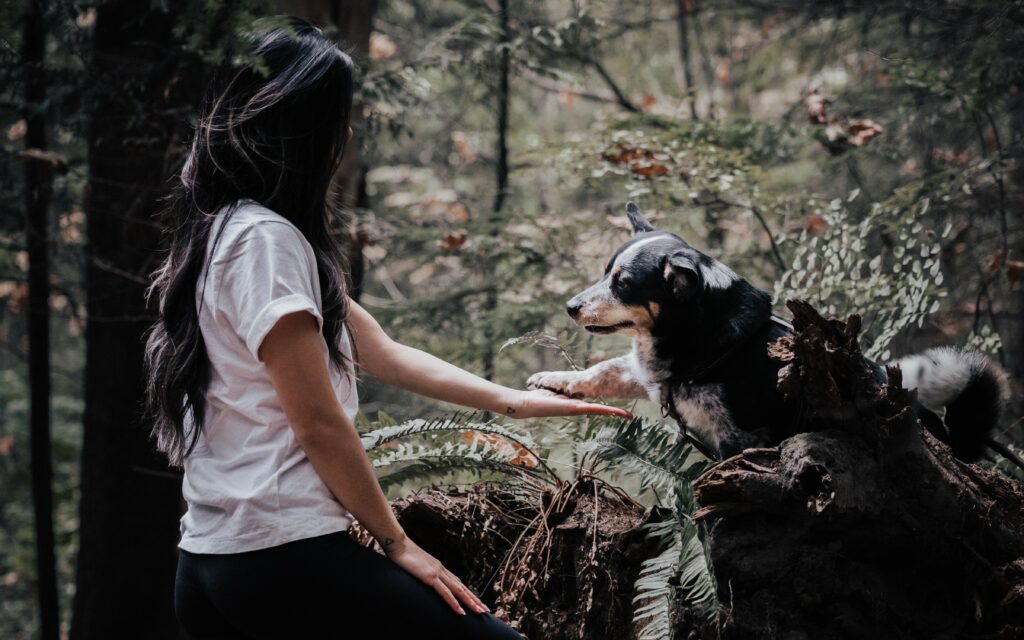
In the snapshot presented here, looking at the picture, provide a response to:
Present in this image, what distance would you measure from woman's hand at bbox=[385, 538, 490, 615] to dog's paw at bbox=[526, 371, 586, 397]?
3.31 feet

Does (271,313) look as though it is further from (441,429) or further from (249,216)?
(441,429)

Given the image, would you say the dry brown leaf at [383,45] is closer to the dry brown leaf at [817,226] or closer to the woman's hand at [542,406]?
the dry brown leaf at [817,226]

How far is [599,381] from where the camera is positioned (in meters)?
2.84

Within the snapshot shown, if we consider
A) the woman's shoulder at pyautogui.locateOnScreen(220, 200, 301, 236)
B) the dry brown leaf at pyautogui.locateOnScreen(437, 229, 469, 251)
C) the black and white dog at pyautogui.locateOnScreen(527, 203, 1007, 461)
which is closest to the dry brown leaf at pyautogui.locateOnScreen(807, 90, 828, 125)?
the dry brown leaf at pyautogui.locateOnScreen(437, 229, 469, 251)

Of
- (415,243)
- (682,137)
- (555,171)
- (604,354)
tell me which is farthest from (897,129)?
(604,354)

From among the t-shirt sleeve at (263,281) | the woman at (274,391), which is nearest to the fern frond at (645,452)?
the woman at (274,391)

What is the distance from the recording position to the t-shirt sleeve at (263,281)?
1715 mm

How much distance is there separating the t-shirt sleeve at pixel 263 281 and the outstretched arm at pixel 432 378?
24.3 inches

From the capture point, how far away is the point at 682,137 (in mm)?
5262

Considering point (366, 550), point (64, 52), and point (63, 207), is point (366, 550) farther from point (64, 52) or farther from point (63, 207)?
point (64, 52)

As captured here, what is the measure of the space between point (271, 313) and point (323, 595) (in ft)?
1.99

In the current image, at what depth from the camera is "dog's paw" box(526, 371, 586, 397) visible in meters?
2.80

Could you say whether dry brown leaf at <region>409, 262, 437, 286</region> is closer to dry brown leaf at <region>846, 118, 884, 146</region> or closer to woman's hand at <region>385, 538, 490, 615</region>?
dry brown leaf at <region>846, 118, 884, 146</region>

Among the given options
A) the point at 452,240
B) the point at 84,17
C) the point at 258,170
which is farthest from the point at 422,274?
the point at 258,170
